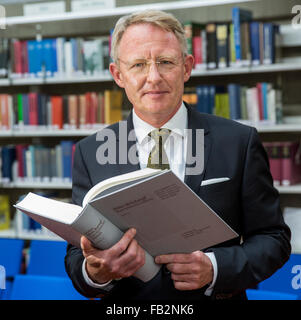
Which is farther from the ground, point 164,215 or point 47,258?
point 164,215

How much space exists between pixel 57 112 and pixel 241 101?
1.46m

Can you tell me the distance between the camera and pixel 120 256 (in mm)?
1250

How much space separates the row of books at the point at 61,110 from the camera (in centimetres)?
404

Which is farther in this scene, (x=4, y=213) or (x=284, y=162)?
(x=4, y=213)

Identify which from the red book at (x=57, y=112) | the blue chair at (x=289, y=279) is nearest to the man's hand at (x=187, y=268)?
the blue chair at (x=289, y=279)

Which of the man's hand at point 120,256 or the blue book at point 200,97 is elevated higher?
the blue book at point 200,97

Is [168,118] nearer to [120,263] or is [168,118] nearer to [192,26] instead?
[120,263]

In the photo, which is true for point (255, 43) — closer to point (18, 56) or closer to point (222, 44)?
point (222, 44)

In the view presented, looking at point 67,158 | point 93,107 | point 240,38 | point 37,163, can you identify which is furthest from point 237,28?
point 37,163

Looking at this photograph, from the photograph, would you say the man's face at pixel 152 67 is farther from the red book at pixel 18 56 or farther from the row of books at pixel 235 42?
the red book at pixel 18 56

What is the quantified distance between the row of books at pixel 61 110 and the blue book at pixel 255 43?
110 centimetres

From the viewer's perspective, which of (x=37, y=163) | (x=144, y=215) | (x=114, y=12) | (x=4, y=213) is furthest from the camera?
(x=4, y=213)
